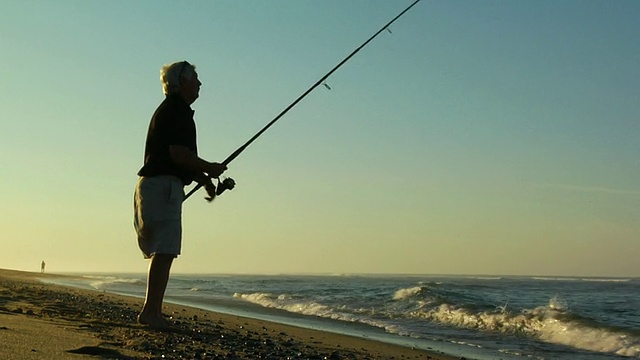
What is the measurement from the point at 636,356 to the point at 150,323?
23.2ft

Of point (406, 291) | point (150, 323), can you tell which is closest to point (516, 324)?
point (406, 291)

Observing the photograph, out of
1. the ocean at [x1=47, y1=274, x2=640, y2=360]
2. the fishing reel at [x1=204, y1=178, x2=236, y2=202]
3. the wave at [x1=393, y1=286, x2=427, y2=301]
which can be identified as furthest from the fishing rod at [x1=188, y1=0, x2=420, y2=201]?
the wave at [x1=393, y1=286, x2=427, y2=301]

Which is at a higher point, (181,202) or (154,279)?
(181,202)

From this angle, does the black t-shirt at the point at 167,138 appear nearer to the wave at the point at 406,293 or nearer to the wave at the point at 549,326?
the wave at the point at 549,326

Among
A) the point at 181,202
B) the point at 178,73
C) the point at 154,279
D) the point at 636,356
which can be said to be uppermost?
the point at 178,73

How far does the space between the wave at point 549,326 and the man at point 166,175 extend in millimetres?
7208

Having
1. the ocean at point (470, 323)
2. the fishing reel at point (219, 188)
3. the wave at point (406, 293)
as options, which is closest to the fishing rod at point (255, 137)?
the fishing reel at point (219, 188)

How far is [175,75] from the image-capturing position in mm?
4707

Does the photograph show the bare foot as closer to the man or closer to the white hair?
the man

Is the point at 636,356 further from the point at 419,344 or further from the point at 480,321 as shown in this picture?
the point at 480,321

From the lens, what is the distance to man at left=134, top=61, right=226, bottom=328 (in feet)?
14.8

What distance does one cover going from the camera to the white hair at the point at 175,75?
469 centimetres

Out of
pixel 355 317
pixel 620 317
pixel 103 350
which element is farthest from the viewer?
pixel 620 317

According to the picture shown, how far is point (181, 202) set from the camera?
460cm
